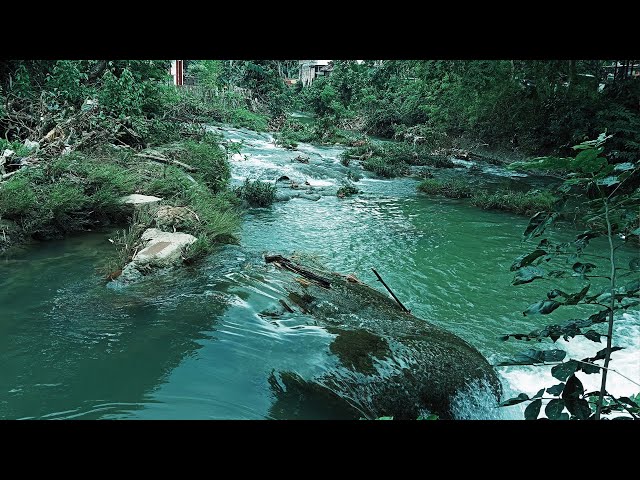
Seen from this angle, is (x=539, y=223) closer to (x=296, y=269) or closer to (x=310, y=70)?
(x=296, y=269)

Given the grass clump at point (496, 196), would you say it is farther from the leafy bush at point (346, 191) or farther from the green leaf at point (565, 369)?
the green leaf at point (565, 369)

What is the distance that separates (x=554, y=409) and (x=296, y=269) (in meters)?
4.39

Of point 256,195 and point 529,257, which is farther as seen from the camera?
point 256,195

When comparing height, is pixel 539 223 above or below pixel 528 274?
above

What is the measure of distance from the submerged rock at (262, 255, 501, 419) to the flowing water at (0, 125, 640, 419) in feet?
0.32

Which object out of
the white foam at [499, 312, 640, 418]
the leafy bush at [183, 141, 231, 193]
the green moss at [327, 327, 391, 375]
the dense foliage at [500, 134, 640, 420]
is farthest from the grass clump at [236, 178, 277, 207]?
the dense foliage at [500, 134, 640, 420]

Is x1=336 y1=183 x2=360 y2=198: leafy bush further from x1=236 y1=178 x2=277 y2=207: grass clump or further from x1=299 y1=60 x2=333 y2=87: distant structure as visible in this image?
x1=299 y1=60 x2=333 y2=87: distant structure

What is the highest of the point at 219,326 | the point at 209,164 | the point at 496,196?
the point at 209,164

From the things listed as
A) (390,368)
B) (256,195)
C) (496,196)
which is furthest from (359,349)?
(496,196)

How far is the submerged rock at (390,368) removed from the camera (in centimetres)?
353

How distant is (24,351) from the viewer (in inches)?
159

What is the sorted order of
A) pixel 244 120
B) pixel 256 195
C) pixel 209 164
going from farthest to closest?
pixel 244 120 → pixel 256 195 → pixel 209 164

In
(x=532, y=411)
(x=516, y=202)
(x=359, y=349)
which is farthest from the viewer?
(x=516, y=202)

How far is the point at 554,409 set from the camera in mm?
1503
